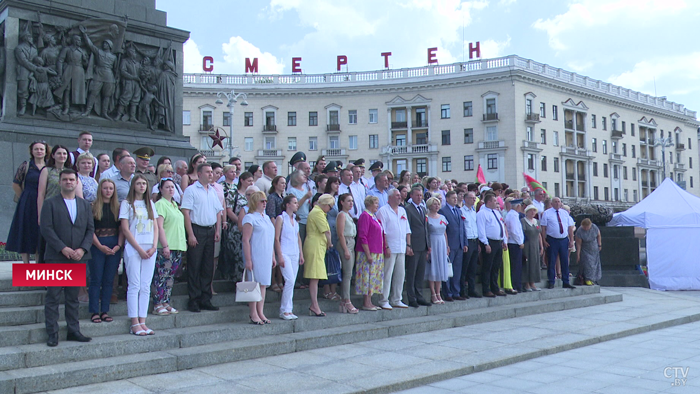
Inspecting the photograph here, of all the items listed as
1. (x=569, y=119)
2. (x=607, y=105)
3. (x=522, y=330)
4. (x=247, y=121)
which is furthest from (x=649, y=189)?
(x=522, y=330)

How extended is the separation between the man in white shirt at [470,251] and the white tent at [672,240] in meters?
7.90

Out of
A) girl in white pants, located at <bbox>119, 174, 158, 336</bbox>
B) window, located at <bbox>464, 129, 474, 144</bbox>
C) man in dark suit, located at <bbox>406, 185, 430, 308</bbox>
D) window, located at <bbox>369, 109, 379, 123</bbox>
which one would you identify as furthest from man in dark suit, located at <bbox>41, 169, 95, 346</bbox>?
window, located at <bbox>369, 109, 379, 123</bbox>

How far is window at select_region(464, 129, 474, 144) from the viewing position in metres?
58.7

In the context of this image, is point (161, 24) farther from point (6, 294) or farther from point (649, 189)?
point (649, 189)

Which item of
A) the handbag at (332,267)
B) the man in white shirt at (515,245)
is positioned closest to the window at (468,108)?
the man in white shirt at (515,245)

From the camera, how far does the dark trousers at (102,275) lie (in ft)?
21.7

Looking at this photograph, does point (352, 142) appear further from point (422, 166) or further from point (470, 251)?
point (470, 251)

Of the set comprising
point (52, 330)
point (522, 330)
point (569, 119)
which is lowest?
point (522, 330)

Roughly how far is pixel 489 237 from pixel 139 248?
21.6 ft

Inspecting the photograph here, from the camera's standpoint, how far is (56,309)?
240 inches

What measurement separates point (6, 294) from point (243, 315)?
8.83 ft

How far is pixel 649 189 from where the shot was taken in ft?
241

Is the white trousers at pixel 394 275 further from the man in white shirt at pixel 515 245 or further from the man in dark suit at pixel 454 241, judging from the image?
the man in white shirt at pixel 515 245

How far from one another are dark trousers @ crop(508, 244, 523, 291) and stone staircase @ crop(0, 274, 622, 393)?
2.50m
